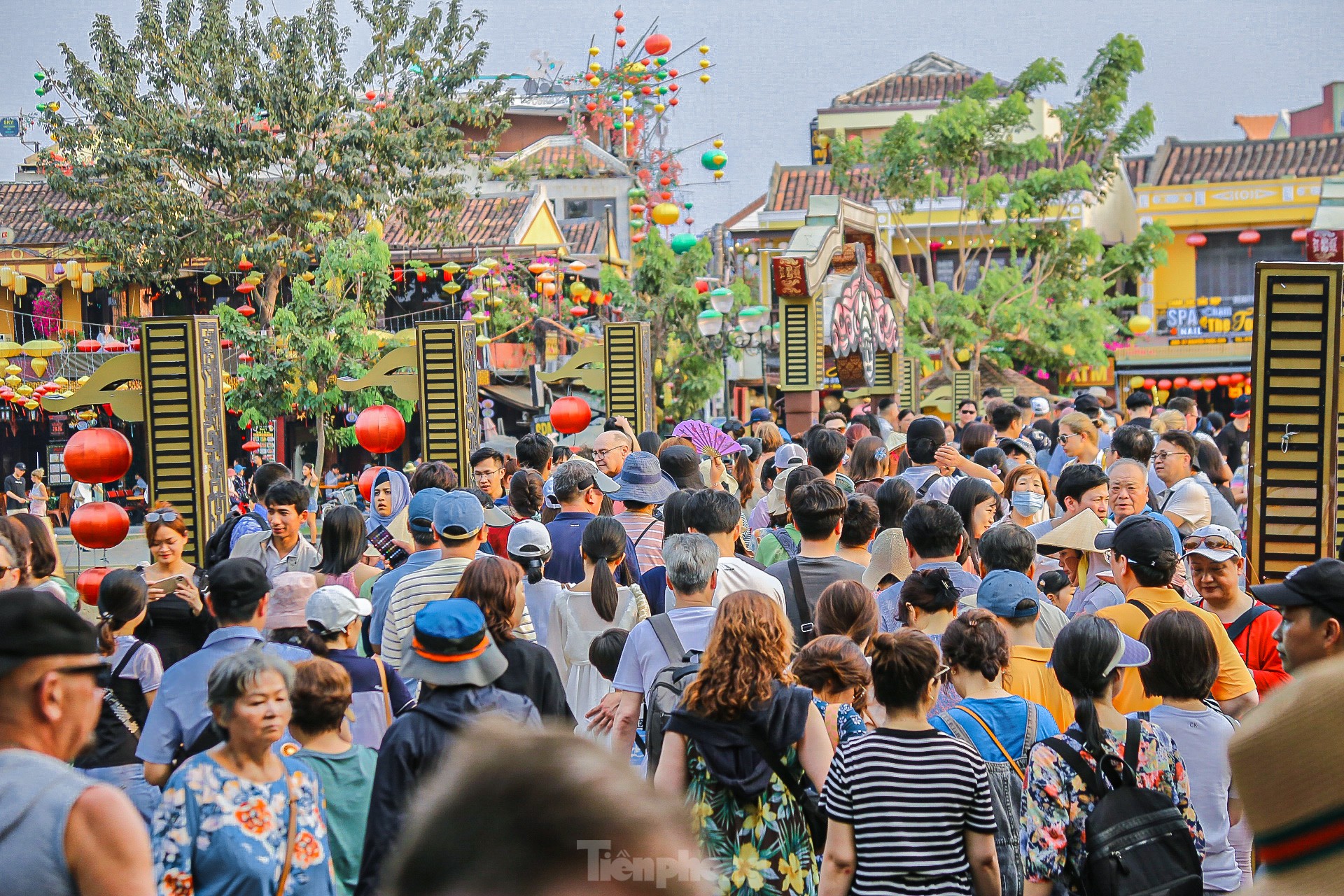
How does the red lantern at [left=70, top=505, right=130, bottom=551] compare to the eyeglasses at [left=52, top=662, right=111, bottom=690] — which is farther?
the red lantern at [left=70, top=505, right=130, bottom=551]

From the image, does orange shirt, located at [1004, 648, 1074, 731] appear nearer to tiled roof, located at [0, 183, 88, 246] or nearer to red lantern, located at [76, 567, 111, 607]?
red lantern, located at [76, 567, 111, 607]

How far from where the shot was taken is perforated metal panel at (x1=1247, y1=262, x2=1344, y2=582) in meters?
7.07

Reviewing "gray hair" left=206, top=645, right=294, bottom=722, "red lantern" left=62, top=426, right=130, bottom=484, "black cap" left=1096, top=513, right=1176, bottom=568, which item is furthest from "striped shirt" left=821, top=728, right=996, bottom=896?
"red lantern" left=62, top=426, right=130, bottom=484

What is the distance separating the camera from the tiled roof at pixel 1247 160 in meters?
32.4

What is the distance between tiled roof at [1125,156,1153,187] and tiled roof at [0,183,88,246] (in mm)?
27028

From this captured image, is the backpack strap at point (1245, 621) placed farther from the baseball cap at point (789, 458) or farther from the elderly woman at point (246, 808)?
the baseball cap at point (789, 458)

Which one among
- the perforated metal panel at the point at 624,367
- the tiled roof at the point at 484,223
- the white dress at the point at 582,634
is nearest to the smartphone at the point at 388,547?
the white dress at the point at 582,634

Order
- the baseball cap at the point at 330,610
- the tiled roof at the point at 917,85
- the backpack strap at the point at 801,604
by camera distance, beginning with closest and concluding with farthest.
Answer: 1. the baseball cap at the point at 330,610
2. the backpack strap at the point at 801,604
3. the tiled roof at the point at 917,85

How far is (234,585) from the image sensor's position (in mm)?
4164

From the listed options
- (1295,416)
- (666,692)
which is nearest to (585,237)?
(1295,416)

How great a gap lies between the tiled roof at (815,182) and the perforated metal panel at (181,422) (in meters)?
24.8

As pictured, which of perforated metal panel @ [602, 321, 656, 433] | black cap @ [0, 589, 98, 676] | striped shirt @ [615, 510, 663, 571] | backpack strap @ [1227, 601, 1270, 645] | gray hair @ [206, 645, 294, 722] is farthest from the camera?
perforated metal panel @ [602, 321, 656, 433]

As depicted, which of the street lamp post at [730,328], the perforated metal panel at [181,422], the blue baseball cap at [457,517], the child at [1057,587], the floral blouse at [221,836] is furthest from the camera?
the street lamp post at [730,328]

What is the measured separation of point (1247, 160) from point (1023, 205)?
1126 cm
